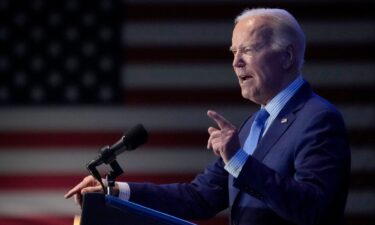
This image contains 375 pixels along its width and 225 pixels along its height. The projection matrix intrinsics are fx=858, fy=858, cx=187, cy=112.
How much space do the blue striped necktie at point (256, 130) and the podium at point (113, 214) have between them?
496mm

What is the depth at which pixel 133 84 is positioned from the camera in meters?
4.92

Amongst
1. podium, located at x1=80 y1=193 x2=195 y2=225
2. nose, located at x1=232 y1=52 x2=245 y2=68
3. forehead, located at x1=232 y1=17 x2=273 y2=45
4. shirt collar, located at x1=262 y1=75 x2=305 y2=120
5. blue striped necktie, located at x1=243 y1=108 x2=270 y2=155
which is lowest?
podium, located at x1=80 y1=193 x2=195 y2=225

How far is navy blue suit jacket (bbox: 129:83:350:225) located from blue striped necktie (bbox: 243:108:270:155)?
0.22 feet

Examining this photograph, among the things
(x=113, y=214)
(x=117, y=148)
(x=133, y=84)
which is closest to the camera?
(x=113, y=214)

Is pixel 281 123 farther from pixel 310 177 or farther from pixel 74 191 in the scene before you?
pixel 74 191

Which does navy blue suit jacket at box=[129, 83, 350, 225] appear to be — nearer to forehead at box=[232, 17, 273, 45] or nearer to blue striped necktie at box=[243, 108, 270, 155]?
blue striped necktie at box=[243, 108, 270, 155]

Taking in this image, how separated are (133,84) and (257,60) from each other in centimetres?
262

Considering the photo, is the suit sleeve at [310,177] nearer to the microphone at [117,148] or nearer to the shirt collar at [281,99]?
the shirt collar at [281,99]

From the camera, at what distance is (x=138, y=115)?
16.1 ft

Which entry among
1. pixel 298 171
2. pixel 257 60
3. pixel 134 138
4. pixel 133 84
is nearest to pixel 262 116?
pixel 257 60

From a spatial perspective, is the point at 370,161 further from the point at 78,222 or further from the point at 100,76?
the point at 78,222

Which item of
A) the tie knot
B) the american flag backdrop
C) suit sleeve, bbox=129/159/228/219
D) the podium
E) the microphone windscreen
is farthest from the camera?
the american flag backdrop

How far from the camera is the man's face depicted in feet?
→ 7.73

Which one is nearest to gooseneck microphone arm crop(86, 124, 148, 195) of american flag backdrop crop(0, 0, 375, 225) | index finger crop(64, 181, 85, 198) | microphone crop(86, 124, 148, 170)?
microphone crop(86, 124, 148, 170)
